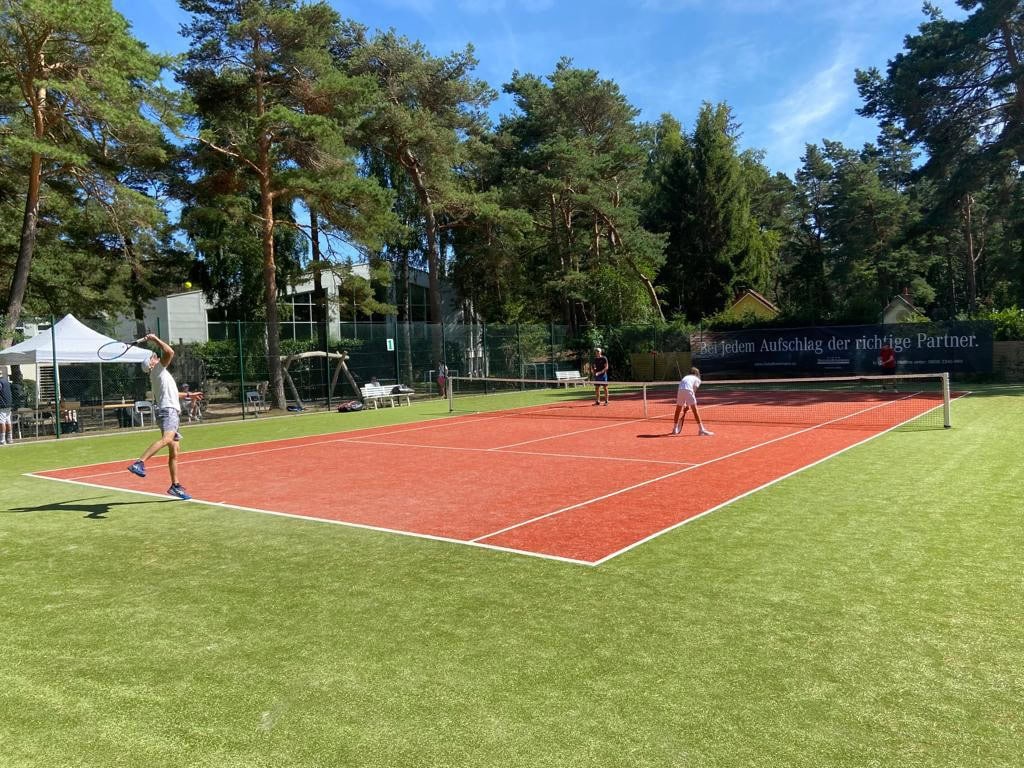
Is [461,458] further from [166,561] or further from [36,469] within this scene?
[36,469]

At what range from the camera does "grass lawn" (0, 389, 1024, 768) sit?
3.08 m

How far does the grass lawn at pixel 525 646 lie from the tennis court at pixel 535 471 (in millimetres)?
594

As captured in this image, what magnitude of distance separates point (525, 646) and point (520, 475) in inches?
226

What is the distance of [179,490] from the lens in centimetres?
860

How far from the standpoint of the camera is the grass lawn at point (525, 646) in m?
3.08

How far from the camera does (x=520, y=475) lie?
980 cm

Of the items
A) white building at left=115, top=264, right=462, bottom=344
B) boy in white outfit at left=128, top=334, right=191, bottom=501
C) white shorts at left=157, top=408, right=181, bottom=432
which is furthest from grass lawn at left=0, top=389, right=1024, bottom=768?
white building at left=115, top=264, right=462, bottom=344

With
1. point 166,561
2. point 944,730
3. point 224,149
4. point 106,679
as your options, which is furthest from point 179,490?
point 224,149

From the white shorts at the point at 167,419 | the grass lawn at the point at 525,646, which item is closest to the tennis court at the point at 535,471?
the grass lawn at the point at 525,646

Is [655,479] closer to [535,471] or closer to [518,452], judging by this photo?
[535,471]

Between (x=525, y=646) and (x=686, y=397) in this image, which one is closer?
→ (x=525, y=646)

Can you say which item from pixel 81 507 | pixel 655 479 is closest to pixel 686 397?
pixel 655 479

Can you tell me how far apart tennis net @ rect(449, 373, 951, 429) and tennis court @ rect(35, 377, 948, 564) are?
0.15 meters

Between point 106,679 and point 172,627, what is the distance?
2.46 feet
